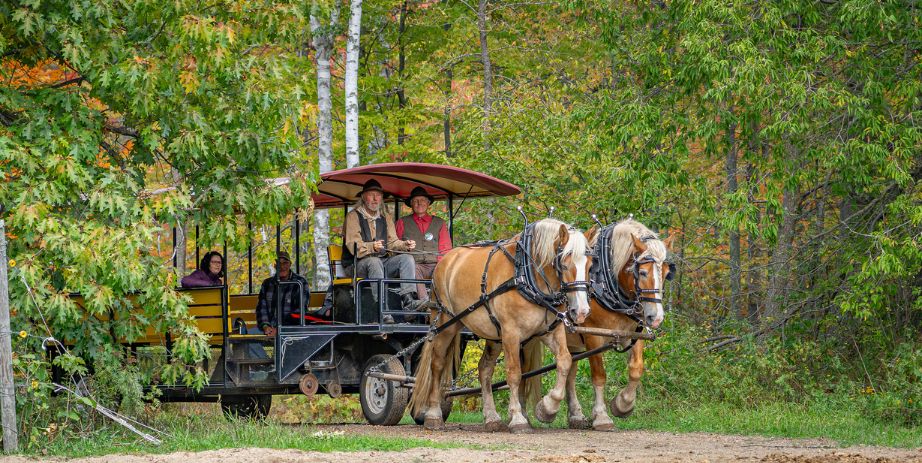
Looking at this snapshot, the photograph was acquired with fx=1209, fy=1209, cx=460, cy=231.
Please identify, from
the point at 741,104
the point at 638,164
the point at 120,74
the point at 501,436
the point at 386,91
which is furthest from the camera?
the point at 386,91

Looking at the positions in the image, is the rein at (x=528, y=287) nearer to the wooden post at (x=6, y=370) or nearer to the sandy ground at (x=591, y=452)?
the sandy ground at (x=591, y=452)

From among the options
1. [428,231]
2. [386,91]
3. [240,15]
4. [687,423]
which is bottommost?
[687,423]

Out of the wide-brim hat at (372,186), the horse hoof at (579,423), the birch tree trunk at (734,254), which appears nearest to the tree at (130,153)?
the wide-brim hat at (372,186)

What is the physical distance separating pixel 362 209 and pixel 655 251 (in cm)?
321

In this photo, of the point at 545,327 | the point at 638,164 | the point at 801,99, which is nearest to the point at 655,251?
the point at 545,327

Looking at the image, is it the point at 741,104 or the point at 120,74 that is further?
the point at 741,104

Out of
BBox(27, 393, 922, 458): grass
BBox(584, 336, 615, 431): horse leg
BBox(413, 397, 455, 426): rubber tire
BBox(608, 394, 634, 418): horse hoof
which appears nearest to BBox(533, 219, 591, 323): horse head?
BBox(584, 336, 615, 431): horse leg

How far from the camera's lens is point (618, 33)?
1498 cm

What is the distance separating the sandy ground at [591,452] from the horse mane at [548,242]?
1496 millimetres

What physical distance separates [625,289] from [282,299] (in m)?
3.71

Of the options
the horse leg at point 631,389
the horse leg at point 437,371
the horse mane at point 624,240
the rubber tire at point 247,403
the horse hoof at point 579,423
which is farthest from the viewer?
the rubber tire at point 247,403

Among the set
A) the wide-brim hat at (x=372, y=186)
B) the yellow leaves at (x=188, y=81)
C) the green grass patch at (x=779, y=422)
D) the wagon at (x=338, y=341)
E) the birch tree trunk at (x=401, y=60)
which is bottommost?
the green grass patch at (x=779, y=422)

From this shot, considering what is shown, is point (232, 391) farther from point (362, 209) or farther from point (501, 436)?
point (501, 436)

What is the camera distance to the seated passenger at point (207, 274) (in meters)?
12.5
